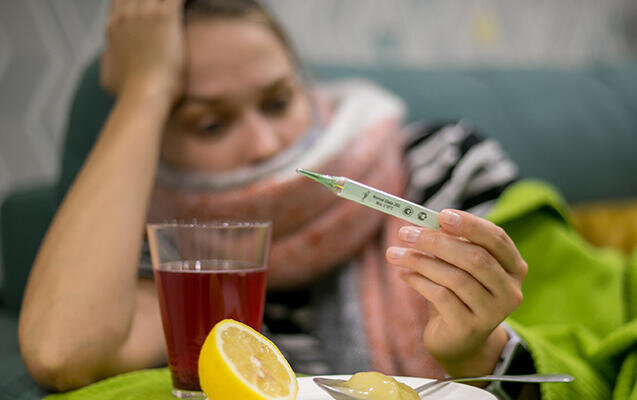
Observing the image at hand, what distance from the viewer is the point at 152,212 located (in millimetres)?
820

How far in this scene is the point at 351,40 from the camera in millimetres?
1771

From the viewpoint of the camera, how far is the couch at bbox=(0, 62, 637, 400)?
1074 millimetres

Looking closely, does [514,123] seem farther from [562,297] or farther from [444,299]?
[444,299]

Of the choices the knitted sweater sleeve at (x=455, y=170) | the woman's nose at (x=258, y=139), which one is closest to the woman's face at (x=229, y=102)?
the woman's nose at (x=258, y=139)

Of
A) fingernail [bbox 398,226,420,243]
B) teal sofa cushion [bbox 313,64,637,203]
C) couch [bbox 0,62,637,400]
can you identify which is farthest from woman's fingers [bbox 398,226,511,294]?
teal sofa cushion [bbox 313,64,637,203]

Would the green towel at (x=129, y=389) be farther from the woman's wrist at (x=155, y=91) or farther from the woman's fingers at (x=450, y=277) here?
the woman's wrist at (x=155, y=91)

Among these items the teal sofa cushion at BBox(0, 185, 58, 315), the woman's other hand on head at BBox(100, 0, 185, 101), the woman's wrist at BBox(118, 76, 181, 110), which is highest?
the woman's other hand on head at BBox(100, 0, 185, 101)

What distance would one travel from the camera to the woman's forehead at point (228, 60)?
0.79m

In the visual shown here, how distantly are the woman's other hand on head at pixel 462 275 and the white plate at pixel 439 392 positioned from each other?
0.18 feet

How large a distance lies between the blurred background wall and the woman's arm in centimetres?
50

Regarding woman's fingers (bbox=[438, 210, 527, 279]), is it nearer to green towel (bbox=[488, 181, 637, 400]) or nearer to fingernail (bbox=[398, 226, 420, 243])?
fingernail (bbox=[398, 226, 420, 243])

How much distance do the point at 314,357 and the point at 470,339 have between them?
1.15ft

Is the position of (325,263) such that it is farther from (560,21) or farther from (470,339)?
(560,21)

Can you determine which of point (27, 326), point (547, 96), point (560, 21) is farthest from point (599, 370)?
point (560, 21)
